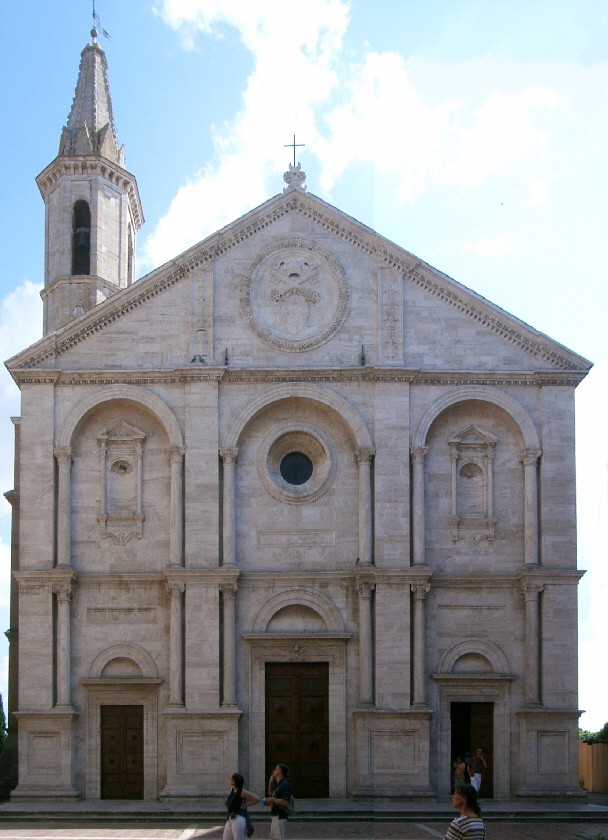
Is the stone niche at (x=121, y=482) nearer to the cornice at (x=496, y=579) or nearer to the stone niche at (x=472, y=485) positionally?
the cornice at (x=496, y=579)

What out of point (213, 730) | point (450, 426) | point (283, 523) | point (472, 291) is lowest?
point (213, 730)

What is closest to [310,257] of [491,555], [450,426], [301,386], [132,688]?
[301,386]

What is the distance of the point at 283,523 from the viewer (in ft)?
94.4

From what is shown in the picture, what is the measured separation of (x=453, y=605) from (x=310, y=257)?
857 centimetres

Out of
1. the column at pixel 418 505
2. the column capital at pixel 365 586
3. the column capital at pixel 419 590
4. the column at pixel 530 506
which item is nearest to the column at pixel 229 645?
the column capital at pixel 365 586

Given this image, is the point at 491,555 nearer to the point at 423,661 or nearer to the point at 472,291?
the point at 423,661

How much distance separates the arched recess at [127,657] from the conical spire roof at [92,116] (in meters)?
13.7

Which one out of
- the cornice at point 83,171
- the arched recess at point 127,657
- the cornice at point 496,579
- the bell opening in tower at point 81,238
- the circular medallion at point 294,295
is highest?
the cornice at point 83,171

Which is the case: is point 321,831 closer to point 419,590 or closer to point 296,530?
point 419,590

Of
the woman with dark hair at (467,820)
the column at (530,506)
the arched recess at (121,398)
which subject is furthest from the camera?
the arched recess at (121,398)

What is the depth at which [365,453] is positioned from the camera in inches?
1125

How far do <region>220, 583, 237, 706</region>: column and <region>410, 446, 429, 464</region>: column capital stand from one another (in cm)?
489

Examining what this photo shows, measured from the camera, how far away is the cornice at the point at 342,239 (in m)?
29.0

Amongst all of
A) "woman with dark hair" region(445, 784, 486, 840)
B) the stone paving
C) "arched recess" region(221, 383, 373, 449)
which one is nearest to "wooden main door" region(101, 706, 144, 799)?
the stone paving
